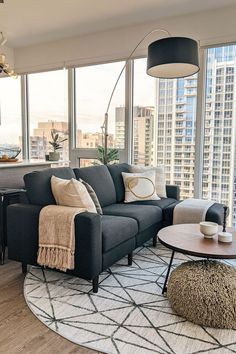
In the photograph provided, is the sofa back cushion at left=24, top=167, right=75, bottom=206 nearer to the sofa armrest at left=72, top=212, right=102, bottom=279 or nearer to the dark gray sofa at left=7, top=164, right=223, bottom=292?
the dark gray sofa at left=7, top=164, right=223, bottom=292

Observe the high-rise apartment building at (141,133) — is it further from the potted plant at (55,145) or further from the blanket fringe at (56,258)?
the blanket fringe at (56,258)

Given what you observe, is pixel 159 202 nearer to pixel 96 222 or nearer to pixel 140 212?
pixel 140 212

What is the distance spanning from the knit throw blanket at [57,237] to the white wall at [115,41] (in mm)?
3063

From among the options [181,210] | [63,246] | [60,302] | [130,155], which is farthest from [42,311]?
[130,155]

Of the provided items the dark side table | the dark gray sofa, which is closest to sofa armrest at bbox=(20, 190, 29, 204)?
the dark gray sofa

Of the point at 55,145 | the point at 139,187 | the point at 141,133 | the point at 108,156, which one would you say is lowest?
the point at 139,187

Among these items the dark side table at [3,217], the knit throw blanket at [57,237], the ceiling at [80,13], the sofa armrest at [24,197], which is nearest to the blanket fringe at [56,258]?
the knit throw blanket at [57,237]

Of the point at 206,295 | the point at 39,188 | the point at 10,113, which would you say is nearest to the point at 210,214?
the point at 206,295

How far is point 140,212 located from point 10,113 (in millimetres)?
3986

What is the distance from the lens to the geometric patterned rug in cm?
185

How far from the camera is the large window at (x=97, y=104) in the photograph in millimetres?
5004

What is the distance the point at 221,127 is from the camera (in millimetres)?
4238

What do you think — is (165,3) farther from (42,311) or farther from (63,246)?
(42,311)

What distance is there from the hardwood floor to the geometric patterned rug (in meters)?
0.05
